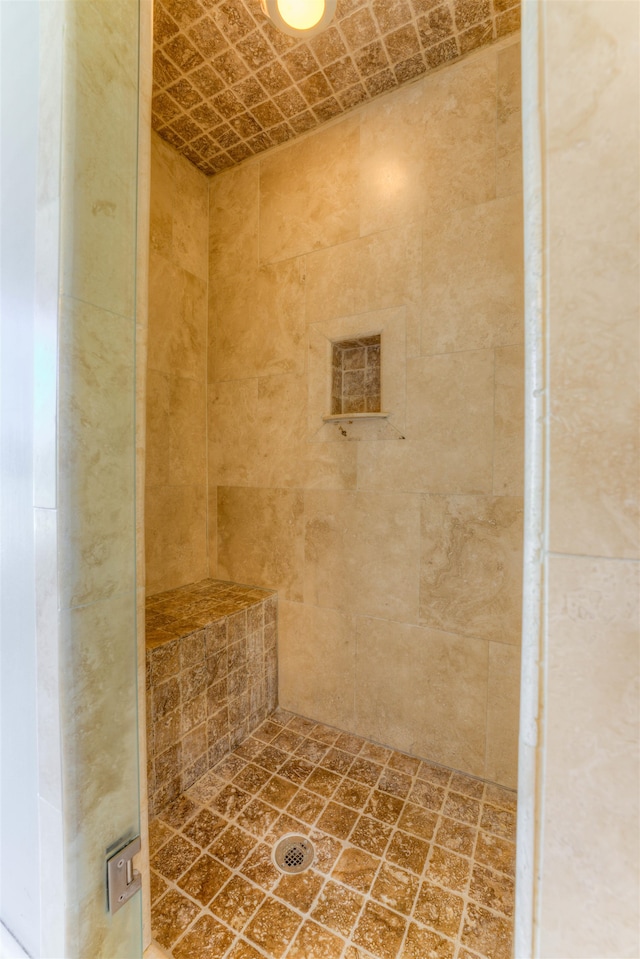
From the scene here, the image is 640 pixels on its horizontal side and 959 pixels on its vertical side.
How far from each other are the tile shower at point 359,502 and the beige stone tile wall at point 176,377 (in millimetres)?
11

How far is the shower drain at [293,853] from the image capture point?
3.46 ft

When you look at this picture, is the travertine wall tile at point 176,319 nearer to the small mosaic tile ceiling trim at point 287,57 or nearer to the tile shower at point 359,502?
the tile shower at point 359,502

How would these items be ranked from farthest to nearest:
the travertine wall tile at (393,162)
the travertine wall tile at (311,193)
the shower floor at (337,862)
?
1. the travertine wall tile at (311,193)
2. the travertine wall tile at (393,162)
3. the shower floor at (337,862)

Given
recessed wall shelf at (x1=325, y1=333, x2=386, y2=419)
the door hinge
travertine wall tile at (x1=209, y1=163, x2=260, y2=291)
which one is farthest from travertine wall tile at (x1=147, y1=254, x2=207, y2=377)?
the door hinge

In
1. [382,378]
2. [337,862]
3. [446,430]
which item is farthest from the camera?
[382,378]

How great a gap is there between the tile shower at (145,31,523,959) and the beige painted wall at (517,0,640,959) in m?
0.97

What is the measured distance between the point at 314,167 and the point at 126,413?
1.66 m

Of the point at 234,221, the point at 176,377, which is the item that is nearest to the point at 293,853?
the point at 176,377

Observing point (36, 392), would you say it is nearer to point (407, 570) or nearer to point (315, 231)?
point (407, 570)

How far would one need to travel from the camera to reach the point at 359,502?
1564 mm

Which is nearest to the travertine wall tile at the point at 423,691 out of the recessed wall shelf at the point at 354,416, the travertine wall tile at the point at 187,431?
the recessed wall shelf at the point at 354,416

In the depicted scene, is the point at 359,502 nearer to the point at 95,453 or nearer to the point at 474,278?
the point at 474,278

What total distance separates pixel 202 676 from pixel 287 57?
2227mm

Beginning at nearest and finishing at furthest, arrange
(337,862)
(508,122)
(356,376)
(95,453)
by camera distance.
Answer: (95,453), (337,862), (508,122), (356,376)
